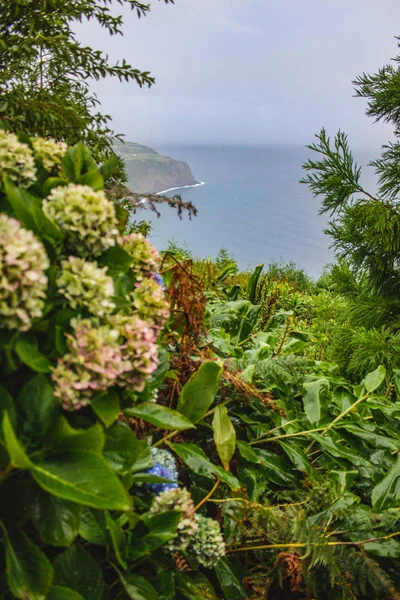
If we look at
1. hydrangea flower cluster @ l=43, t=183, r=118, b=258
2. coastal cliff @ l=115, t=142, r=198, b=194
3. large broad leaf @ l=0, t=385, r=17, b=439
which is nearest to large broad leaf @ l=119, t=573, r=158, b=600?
large broad leaf @ l=0, t=385, r=17, b=439

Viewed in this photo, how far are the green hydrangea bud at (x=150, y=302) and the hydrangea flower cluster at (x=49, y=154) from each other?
17 centimetres

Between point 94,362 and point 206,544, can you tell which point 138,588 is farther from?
point 94,362

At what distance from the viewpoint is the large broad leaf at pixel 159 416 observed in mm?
446

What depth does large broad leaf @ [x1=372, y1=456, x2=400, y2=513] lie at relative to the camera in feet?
2.25

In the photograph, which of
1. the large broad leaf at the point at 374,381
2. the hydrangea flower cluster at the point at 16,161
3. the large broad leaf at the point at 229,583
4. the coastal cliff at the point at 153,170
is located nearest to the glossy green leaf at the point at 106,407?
the hydrangea flower cluster at the point at 16,161

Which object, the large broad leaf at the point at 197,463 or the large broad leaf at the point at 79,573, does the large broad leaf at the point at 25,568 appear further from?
the large broad leaf at the point at 197,463

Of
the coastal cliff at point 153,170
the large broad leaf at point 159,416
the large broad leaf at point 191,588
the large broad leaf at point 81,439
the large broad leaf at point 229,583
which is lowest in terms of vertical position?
the large broad leaf at point 229,583

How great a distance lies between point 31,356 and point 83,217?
0.41 feet

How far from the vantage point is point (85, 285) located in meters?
0.38

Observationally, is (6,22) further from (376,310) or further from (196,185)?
(196,185)

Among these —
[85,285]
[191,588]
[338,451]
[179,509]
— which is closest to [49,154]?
[85,285]

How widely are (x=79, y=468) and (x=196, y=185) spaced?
10.4m

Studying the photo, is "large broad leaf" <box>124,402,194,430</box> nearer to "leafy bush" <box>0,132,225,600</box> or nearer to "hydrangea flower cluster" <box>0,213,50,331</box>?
"leafy bush" <box>0,132,225,600</box>

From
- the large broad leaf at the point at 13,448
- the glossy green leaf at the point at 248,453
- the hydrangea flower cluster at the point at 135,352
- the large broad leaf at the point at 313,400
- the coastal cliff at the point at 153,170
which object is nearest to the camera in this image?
the large broad leaf at the point at 13,448
